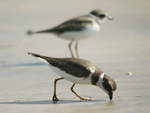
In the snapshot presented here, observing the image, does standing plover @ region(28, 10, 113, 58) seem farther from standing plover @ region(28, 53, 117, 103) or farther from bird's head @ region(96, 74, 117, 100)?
bird's head @ region(96, 74, 117, 100)

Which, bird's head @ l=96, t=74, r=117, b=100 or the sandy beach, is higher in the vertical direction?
bird's head @ l=96, t=74, r=117, b=100

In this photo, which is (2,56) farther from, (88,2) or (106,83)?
(88,2)

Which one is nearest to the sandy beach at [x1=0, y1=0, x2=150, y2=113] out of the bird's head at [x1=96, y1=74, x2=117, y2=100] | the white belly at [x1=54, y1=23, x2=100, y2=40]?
the bird's head at [x1=96, y1=74, x2=117, y2=100]

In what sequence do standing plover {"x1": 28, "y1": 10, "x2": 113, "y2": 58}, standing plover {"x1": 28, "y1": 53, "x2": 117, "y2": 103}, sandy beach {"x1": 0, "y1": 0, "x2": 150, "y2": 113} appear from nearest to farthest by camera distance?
sandy beach {"x1": 0, "y1": 0, "x2": 150, "y2": 113} < standing plover {"x1": 28, "y1": 53, "x2": 117, "y2": 103} < standing plover {"x1": 28, "y1": 10, "x2": 113, "y2": 58}

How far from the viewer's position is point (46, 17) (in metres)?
12.4

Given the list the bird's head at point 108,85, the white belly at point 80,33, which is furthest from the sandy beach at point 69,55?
the white belly at point 80,33

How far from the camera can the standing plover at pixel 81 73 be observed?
16.0ft

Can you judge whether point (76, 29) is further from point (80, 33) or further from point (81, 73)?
point (81, 73)

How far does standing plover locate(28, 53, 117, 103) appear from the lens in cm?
488

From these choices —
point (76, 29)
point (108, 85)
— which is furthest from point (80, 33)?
point (108, 85)

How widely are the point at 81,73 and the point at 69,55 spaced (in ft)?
11.0

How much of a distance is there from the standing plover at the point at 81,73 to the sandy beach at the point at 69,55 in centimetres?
20

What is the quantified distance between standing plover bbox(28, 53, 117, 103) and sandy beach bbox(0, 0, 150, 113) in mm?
201

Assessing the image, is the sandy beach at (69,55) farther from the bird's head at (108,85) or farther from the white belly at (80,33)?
the white belly at (80,33)
